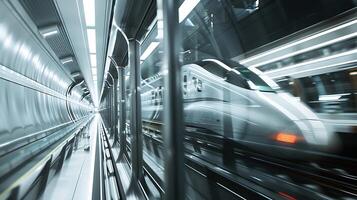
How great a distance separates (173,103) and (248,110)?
3.74m

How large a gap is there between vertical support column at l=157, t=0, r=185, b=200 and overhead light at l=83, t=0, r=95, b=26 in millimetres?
3354

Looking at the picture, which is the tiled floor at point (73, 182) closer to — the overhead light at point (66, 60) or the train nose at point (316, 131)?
the train nose at point (316, 131)

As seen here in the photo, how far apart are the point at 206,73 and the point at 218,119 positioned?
1.09 m

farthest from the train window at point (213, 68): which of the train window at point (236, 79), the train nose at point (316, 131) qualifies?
the train nose at point (316, 131)

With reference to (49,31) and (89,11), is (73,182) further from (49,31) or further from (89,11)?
(49,31)

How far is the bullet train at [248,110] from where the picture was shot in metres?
4.38

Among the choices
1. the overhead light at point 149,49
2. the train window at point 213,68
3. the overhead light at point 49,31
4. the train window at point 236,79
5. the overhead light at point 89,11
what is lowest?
the train window at point 236,79

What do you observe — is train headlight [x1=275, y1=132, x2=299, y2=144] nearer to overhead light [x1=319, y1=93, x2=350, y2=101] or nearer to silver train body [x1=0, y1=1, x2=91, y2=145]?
overhead light [x1=319, y1=93, x2=350, y2=101]

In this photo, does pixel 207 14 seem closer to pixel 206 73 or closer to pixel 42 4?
pixel 206 73

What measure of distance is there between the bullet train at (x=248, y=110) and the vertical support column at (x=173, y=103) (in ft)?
4.36

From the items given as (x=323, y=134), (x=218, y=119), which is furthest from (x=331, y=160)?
(x=218, y=119)

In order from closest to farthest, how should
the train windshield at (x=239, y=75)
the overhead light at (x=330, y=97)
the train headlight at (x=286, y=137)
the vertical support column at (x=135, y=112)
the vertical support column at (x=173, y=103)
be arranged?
the vertical support column at (x=173, y=103) → the overhead light at (x=330, y=97) → the train headlight at (x=286, y=137) → the vertical support column at (x=135, y=112) → the train windshield at (x=239, y=75)

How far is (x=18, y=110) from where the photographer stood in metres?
8.07

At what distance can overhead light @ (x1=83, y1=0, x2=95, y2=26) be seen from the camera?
4.77m
